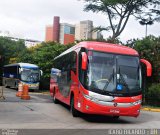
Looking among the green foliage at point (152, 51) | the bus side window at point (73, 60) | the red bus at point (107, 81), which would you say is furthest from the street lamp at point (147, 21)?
the red bus at point (107, 81)

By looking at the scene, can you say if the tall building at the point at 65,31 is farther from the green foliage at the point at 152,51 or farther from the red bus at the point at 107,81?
the red bus at the point at 107,81

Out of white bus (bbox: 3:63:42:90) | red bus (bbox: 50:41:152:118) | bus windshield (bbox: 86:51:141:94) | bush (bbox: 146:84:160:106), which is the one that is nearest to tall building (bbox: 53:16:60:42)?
white bus (bbox: 3:63:42:90)

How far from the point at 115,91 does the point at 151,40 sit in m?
15.7

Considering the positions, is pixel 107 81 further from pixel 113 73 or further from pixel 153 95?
pixel 153 95

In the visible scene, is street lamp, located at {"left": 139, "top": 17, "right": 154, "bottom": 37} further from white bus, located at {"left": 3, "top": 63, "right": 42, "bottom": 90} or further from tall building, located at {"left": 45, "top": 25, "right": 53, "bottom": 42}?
tall building, located at {"left": 45, "top": 25, "right": 53, "bottom": 42}

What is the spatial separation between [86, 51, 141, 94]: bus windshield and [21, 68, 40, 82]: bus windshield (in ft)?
92.4

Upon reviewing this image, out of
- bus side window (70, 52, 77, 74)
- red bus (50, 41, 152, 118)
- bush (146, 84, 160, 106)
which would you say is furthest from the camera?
bush (146, 84, 160, 106)

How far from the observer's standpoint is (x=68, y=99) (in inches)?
781

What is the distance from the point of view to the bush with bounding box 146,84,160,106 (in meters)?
27.9

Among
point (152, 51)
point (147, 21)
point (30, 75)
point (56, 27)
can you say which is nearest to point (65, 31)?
point (56, 27)

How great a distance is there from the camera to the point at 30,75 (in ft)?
147

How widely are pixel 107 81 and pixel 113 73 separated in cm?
45

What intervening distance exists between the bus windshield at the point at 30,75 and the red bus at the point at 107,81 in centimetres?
2712

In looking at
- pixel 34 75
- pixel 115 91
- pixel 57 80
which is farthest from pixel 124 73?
pixel 34 75
